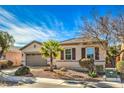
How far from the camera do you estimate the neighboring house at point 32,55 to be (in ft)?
45.1

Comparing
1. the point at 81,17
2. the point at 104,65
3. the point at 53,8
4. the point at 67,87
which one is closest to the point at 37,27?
the point at 53,8

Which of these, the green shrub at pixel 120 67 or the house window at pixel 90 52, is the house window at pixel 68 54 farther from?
the green shrub at pixel 120 67

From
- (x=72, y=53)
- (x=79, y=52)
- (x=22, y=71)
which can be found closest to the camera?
(x=22, y=71)

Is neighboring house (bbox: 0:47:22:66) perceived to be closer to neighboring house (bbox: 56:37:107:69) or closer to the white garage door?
the white garage door

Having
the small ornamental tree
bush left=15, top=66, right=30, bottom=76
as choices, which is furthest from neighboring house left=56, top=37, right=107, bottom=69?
bush left=15, top=66, right=30, bottom=76

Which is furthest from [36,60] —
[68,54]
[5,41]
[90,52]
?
[90,52]

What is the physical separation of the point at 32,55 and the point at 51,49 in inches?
51.9

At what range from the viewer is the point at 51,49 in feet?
46.3

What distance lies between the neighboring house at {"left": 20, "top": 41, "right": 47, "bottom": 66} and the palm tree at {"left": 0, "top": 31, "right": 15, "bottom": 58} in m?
1.11

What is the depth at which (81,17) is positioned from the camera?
11.9 m

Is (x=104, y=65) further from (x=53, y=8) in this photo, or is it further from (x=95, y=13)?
(x=53, y=8)

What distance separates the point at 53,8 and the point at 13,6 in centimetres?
176

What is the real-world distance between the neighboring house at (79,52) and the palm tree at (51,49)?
46cm

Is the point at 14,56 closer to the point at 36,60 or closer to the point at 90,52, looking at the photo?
the point at 36,60
